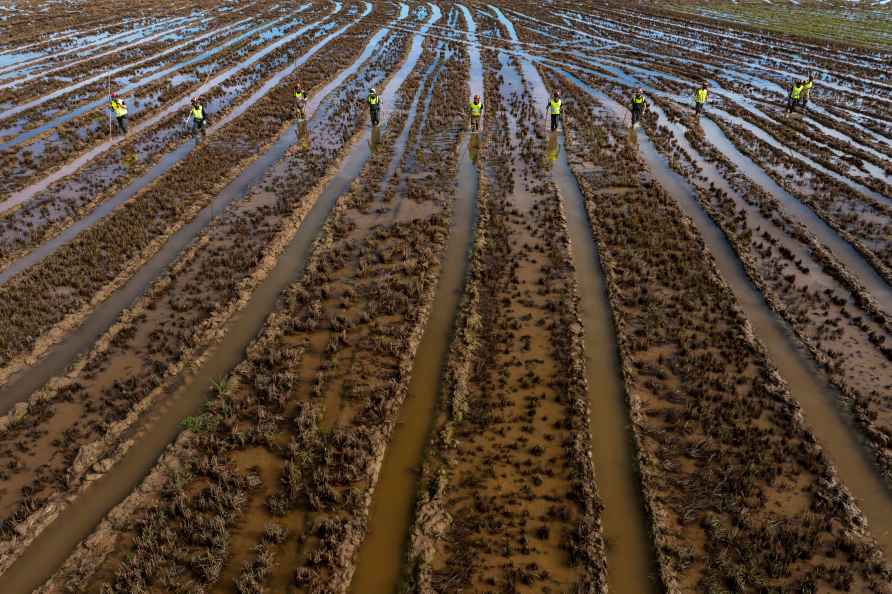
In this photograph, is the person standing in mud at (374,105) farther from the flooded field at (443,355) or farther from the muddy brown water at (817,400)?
the muddy brown water at (817,400)

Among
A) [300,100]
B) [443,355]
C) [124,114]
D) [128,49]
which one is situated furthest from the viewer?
[128,49]

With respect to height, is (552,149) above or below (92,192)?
above

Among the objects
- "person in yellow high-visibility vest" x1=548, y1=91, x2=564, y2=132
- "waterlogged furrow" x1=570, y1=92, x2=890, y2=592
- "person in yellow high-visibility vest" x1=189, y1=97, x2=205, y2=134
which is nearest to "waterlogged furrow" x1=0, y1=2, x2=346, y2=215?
"person in yellow high-visibility vest" x1=189, y1=97, x2=205, y2=134

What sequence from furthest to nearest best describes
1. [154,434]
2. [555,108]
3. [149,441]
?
[555,108]
[154,434]
[149,441]

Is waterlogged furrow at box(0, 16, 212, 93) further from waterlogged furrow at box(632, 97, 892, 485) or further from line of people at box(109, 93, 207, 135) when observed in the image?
waterlogged furrow at box(632, 97, 892, 485)

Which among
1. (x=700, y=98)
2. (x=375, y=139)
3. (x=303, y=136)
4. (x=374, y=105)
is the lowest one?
(x=303, y=136)

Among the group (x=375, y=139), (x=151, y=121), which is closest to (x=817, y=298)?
(x=375, y=139)

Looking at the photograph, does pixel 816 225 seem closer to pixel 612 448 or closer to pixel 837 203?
pixel 837 203
